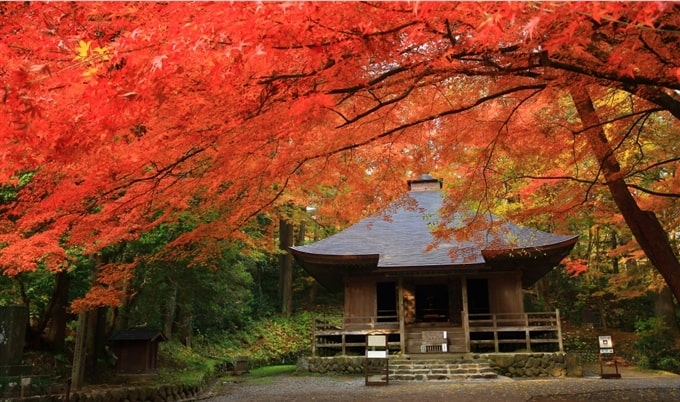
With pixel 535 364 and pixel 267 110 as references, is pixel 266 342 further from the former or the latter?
pixel 267 110

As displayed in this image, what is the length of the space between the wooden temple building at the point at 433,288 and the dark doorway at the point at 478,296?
0.03 m

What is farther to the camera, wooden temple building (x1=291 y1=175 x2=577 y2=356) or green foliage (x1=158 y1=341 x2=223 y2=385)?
wooden temple building (x1=291 y1=175 x2=577 y2=356)

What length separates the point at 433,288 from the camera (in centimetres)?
1645

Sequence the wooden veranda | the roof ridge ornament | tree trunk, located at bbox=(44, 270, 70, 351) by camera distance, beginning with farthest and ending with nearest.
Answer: the roof ridge ornament → the wooden veranda → tree trunk, located at bbox=(44, 270, 70, 351)

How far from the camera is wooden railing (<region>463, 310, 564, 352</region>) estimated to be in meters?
13.2

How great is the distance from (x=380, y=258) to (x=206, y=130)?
10578 millimetres

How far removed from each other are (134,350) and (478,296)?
33.8 feet

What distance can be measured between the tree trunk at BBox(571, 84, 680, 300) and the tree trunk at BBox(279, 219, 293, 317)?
19.1 meters

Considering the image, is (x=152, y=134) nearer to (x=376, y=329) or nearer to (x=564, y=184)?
(x=376, y=329)

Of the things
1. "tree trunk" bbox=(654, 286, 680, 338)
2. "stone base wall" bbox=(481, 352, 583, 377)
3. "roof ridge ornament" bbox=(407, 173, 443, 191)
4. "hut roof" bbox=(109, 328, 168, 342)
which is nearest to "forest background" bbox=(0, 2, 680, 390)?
"hut roof" bbox=(109, 328, 168, 342)

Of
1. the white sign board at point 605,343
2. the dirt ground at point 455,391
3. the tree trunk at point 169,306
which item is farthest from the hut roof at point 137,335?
the white sign board at point 605,343

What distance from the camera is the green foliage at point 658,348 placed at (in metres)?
14.9

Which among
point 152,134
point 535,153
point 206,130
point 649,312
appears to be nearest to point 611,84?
point 535,153

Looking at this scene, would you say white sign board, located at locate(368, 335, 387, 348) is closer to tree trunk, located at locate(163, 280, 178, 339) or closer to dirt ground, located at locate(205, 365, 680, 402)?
dirt ground, located at locate(205, 365, 680, 402)
